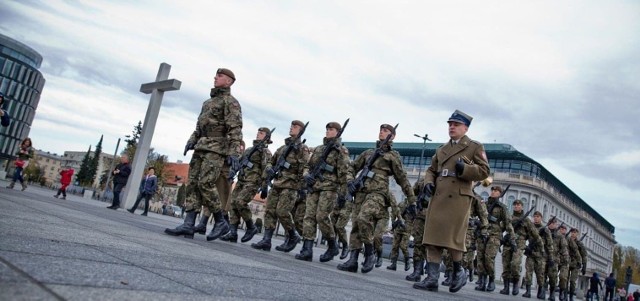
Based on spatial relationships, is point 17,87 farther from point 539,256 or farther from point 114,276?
point 114,276

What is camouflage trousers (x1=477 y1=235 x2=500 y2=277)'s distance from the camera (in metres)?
12.0

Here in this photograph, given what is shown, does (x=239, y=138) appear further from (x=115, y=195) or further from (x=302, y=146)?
(x=115, y=195)

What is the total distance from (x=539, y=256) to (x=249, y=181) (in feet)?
28.6

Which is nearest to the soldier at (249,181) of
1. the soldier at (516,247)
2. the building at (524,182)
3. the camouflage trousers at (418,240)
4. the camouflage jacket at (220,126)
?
the camouflage jacket at (220,126)

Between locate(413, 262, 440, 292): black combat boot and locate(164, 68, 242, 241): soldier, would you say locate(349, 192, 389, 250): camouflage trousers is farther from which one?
locate(164, 68, 242, 241): soldier

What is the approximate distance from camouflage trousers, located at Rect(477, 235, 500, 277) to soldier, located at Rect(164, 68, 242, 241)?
7435 millimetres

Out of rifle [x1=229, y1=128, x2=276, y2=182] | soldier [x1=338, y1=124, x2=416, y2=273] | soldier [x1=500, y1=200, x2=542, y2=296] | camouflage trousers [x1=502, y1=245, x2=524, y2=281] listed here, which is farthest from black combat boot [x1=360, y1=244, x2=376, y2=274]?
camouflage trousers [x1=502, y1=245, x2=524, y2=281]

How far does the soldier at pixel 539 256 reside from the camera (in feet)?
44.8

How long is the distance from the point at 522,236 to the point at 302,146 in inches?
298

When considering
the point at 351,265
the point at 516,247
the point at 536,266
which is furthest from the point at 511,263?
the point at 351,265

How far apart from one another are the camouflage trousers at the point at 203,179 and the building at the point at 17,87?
8503cm

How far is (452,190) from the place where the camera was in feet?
20.8

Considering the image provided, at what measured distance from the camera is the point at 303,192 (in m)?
9.24

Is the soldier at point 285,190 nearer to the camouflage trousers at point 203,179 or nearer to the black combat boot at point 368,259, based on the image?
the black combat boot at point 368,259
